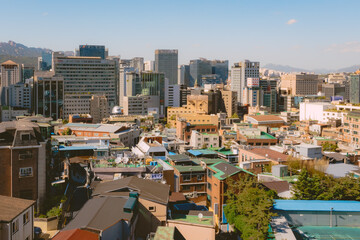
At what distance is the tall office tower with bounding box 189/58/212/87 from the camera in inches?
5813

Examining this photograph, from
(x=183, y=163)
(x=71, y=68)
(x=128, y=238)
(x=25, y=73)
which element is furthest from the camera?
(x=25, y=73)

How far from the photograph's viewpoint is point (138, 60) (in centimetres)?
15100

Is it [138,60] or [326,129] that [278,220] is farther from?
[138,60]

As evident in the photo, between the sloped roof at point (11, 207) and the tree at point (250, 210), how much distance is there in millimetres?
6822

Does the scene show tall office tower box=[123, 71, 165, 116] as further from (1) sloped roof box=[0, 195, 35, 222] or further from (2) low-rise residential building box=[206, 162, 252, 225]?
(1) sloped roof box=[0, 195, 35, 222]

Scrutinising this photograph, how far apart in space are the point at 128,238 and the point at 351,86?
96.4m

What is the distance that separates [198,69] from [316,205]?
13435cm

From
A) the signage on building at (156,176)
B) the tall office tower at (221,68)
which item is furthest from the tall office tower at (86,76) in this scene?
the tall office tower at (221,68)

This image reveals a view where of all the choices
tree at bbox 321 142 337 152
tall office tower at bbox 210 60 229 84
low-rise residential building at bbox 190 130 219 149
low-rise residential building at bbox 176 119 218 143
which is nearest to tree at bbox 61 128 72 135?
low-rise residential building at bbox 176 119 218 143

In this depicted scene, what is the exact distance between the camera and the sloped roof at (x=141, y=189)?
41.6 ft

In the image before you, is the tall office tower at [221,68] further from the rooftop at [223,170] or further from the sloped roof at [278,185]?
the sloped roof at [278,185]

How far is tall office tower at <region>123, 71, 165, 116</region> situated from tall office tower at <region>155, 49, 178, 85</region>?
48.1 metres

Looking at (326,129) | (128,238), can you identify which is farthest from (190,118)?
(128,238)

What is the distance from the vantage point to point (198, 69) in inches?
5832
